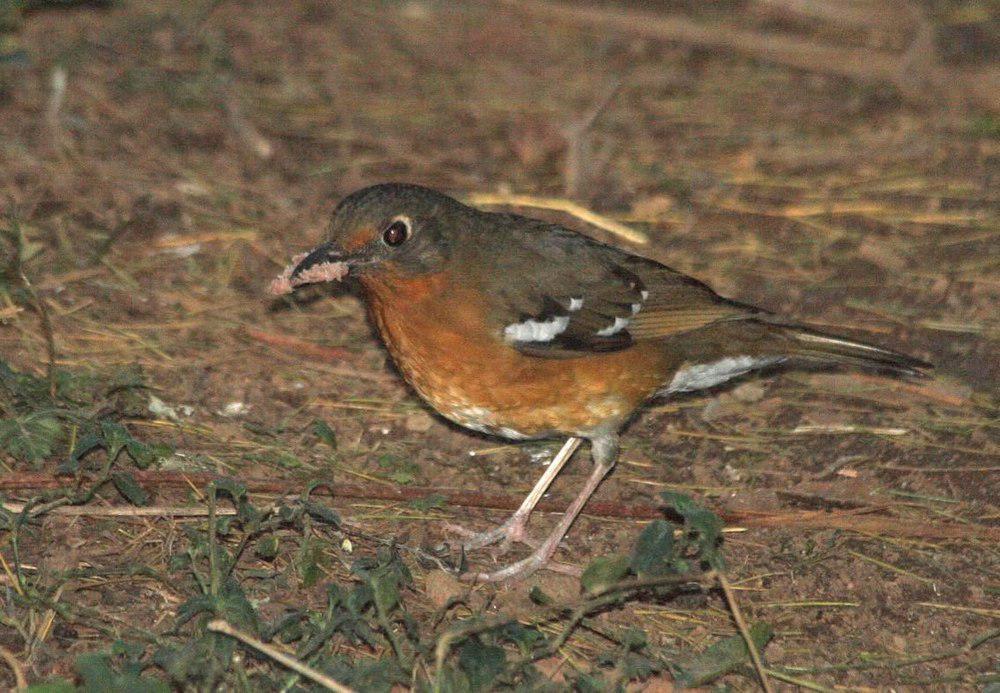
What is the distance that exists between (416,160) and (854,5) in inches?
145

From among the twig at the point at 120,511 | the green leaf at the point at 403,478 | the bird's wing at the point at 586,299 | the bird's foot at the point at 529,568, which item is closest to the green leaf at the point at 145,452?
the twig at the point at 120,511

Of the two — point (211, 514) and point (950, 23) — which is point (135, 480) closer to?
point (211, 514)

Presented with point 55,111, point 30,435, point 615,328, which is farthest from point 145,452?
point 55,111

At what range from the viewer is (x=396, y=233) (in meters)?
4.78

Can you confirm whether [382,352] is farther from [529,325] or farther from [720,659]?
[720,659]

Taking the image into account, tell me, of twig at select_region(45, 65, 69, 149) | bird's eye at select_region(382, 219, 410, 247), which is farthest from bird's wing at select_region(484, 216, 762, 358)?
twig at select_region(45, 65, 69, 149)

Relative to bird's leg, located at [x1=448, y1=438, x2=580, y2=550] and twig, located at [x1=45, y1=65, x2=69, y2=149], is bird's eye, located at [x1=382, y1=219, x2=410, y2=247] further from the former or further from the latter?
twig, located at [x1=45, y1=65, x2=69, y2=149]

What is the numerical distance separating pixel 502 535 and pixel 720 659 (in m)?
1.22

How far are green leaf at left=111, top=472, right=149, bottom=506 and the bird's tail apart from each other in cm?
263

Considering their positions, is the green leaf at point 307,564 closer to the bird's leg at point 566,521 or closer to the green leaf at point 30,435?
the bird's leg at point 566,521

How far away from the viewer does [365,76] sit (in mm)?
8656

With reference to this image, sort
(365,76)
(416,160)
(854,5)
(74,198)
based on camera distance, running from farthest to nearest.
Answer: (854,5) → (365,76) → (416,160) → (74,198)

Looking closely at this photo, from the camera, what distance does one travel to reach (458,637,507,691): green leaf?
3.79 meters

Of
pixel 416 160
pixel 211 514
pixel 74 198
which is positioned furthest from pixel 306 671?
pixel 416 160
